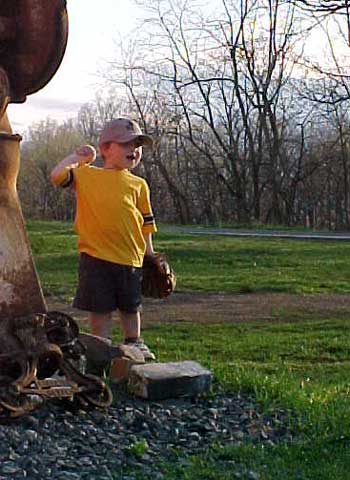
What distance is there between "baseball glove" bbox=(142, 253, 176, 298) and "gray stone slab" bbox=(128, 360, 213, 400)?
1.32m

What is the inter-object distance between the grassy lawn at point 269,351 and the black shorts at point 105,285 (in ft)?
2.29

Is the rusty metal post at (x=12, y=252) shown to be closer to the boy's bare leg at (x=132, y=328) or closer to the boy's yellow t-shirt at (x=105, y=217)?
the boy's yellow t-shirt at (x=105, y=217)

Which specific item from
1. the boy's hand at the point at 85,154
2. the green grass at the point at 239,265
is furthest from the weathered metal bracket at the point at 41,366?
the green grass at the point at 239,265

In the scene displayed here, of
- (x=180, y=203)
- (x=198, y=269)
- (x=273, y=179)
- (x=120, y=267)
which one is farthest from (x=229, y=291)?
(x=180, y=203)

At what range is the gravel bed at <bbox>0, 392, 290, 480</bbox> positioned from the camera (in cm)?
387

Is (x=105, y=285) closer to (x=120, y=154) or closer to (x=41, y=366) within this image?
(x=120, y=154)

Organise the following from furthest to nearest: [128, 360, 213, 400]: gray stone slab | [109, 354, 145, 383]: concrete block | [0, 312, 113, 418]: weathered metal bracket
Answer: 1. [109, 354, 145, 383]: concrete block
2. [128, 360, 213, 400]: gray stone slab
3. [0, 312, 113, 418]: weathered metal bracket

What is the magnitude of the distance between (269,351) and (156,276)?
2.06m

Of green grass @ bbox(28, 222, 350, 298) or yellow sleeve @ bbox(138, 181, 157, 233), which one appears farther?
green grass @ bbox(28, 222, 350, 298)

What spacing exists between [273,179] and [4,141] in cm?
3559

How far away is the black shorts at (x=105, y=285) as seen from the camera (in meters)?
6.19

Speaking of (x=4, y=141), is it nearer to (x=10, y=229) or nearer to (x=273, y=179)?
(x=10, y=229)

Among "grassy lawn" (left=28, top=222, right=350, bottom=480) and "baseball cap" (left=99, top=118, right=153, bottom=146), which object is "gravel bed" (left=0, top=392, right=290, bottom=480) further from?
"baseball cap" (left=99, top=118, right=153, bottom=146)

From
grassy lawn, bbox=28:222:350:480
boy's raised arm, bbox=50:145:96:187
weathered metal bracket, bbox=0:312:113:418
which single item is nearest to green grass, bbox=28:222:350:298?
grassy lawn, bbox=28:222:350:480
